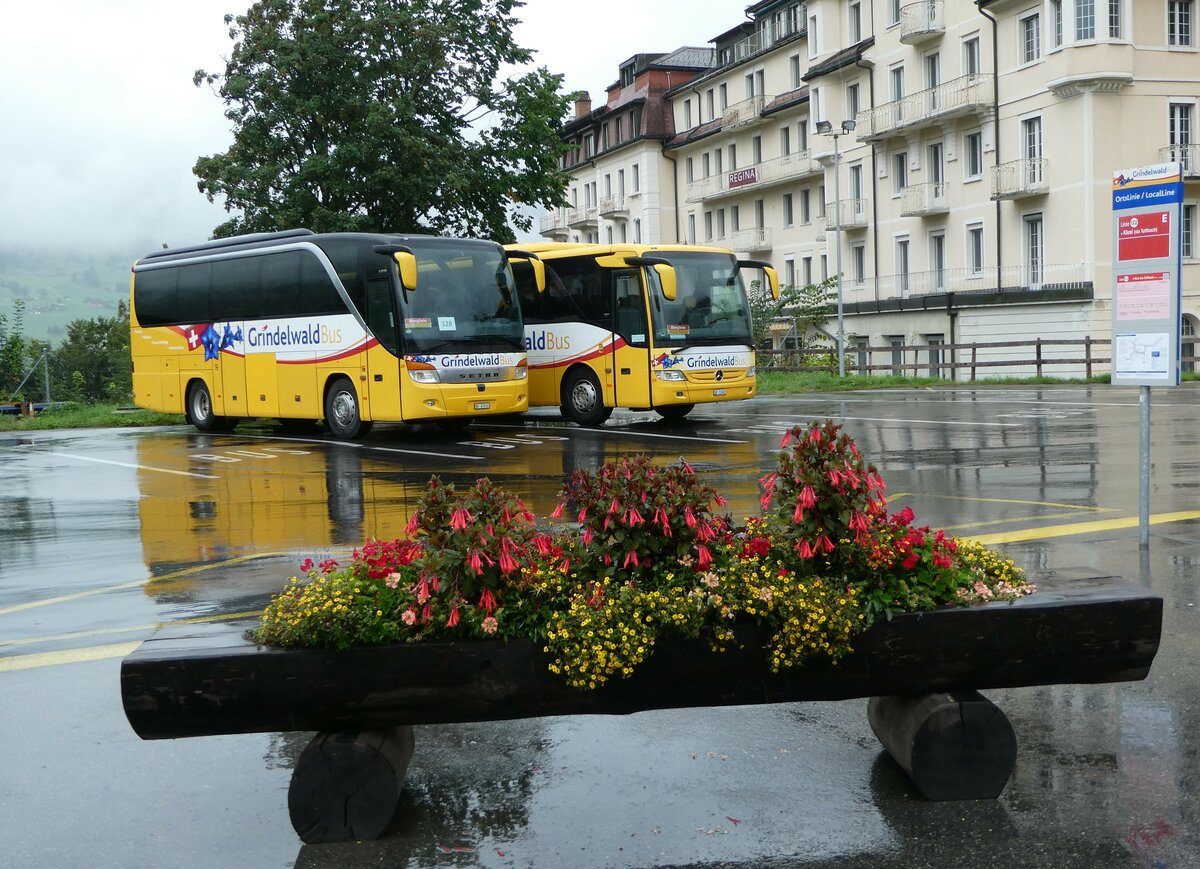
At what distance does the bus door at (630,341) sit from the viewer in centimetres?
2491

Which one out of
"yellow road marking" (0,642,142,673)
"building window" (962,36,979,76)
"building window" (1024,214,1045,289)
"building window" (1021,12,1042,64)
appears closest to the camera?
"yellow road marking" (0,642,142,673)

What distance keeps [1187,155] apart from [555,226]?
164 ft

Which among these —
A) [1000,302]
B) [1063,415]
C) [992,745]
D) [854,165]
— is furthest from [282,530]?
[854,165]

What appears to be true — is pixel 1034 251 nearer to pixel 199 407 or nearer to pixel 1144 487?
pixel 199 407

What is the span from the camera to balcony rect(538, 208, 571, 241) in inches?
3413

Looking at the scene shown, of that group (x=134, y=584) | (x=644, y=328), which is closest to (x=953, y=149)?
(x=644, y=328)

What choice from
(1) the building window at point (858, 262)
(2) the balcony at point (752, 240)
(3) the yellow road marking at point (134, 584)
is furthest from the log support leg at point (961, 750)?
(2) the balcony at point (752, 240)

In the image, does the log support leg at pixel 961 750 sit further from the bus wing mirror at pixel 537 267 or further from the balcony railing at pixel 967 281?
the balcony railing at pixel 967 281

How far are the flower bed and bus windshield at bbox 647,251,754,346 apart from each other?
65.8 feet

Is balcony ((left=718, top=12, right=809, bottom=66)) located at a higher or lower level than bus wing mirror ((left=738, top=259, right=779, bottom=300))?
higher

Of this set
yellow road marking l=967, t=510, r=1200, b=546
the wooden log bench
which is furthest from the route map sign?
the wooden log bench

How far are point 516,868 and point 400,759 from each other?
2.15ft

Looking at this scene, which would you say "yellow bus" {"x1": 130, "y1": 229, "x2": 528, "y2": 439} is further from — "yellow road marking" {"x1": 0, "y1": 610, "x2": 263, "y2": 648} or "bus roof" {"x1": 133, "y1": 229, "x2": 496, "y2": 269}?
"yellow road marking" {"x1": 0, "y1": 610, "x2": 263, "y2": 648}

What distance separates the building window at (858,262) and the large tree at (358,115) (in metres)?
19.3
